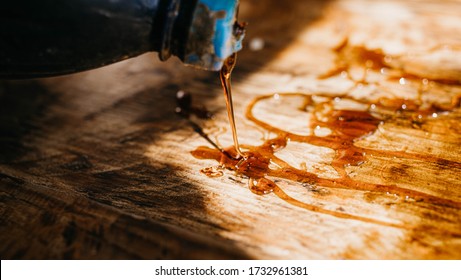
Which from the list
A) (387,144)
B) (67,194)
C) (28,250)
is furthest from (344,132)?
(28,250)

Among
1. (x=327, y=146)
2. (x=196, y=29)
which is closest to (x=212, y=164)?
(x=327, y=146)

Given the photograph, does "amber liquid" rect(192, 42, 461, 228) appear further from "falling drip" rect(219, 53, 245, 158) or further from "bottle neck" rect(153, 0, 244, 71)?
"bottle neck" rect(153, 0, 244, 71)

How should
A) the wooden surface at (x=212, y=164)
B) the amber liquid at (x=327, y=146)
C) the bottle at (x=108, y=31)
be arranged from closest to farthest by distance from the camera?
the bottle at (x=108, y=31) → the wooden surface at (x=212, y=164) → the amber liquid at (x=327, y=146)

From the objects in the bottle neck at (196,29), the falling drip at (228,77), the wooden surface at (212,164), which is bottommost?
the wooden surface at (212,164)

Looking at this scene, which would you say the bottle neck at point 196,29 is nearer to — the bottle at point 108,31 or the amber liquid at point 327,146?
the bottle at point 108,31

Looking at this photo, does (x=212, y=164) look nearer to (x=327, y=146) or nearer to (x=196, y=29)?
(x=327, y=146)

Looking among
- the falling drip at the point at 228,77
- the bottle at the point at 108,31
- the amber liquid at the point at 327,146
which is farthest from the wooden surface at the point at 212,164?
the bottle at the point at 108,31
